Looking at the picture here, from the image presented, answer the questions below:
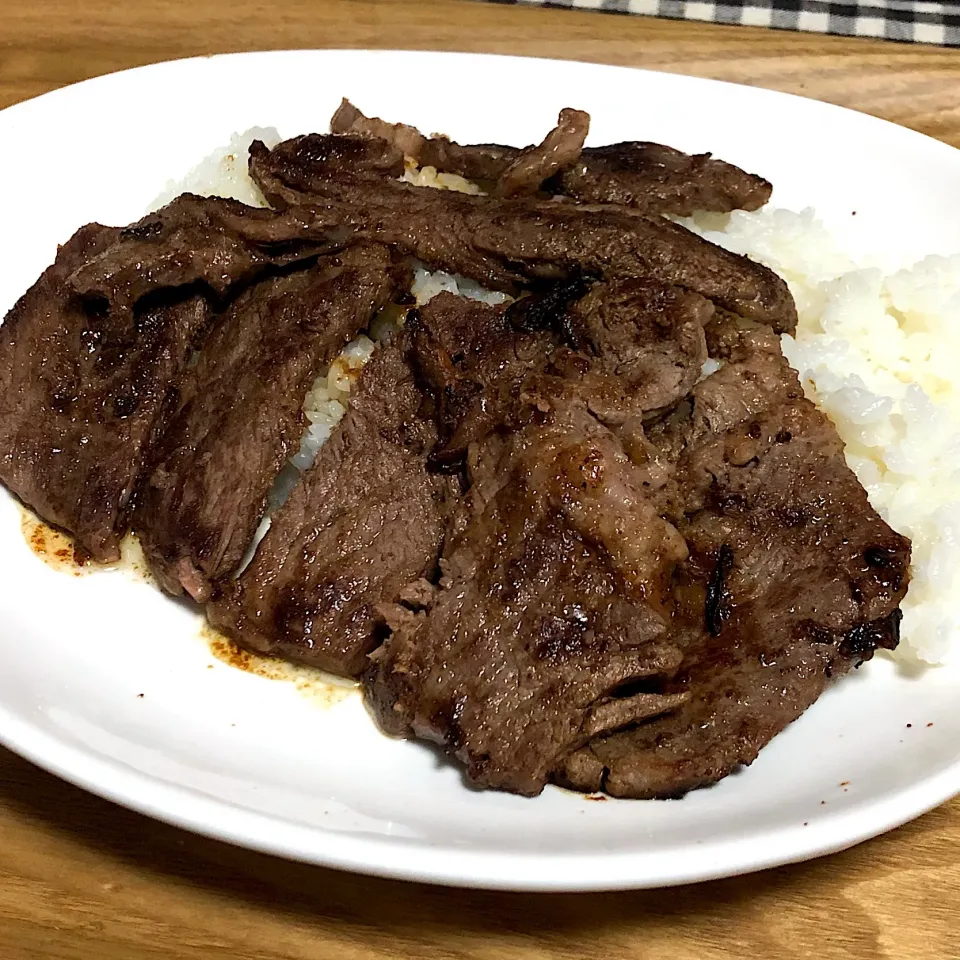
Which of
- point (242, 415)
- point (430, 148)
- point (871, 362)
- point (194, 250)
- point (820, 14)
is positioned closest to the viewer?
point (242, 415)

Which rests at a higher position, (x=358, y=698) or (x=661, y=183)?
(x=661, y=183)

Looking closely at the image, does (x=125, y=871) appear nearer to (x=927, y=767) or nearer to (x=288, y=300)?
(x=288, y=300)

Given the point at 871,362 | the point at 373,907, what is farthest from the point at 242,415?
the point at 871,362

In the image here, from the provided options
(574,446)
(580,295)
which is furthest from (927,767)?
(580,295)

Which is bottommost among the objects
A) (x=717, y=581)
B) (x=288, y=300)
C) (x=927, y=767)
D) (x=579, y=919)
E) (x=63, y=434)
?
(x=579, y=919)

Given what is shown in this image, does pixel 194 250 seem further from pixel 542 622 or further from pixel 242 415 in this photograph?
pixel 542 622

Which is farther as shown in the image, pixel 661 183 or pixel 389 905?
pixel 661 183

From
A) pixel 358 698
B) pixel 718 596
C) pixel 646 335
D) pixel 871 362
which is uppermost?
pixel 646 335
